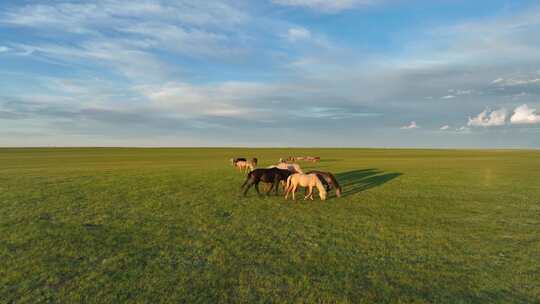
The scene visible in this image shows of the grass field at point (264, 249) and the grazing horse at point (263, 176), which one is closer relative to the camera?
the grass field at point (264, 249)

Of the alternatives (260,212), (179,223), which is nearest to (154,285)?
(179,223)

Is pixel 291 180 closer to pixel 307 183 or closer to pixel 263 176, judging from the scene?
pixel 307 183

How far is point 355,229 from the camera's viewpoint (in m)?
10.4

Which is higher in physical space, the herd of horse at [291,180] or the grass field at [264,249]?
the herd of horse at [291,180]

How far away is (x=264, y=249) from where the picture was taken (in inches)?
334

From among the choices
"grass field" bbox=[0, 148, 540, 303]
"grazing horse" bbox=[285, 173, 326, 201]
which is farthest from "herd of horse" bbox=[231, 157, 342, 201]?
"grass field" bbox=[0, 148, 540, 303]

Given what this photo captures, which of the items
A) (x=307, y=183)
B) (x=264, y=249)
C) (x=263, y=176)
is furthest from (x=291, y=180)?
(x=264, y=249)

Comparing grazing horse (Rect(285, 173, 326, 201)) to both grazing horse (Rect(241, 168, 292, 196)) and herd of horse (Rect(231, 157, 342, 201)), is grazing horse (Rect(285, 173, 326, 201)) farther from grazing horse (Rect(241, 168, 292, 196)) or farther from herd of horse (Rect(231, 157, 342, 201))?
grazing horse (Rect(241, 168, 292, 196))

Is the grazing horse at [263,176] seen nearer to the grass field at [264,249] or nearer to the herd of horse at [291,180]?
the herd of horse at [291,180]

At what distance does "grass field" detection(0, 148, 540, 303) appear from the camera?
6.20 meters

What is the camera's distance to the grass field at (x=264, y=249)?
6.20 m

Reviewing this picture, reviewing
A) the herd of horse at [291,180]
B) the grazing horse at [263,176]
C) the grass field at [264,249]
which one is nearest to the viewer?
the grass field at [264,249]

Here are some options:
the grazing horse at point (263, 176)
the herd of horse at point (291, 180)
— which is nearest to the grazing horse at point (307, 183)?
the herd of horse at point (291, 180)

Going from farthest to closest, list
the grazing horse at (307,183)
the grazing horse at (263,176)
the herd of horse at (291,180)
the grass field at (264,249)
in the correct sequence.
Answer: the grazing horse at (263,176) < the herd of horse at (291,180) < the grazing horse at (307,183) < the grass field at (264,249)
